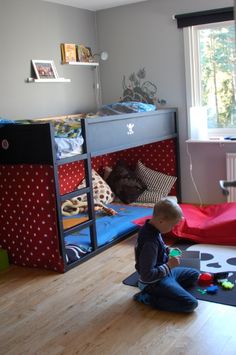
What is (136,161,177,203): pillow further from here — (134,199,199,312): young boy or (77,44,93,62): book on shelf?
(134,199,199,312): young boy

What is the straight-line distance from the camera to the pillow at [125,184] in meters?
4.33

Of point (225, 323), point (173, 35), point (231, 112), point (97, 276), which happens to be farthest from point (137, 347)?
point (173, 35)

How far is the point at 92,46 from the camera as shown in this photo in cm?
461

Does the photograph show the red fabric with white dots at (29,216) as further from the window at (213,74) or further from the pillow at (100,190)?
the window at (213,74)

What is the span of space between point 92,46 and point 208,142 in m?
1.60

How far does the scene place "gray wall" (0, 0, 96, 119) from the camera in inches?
143

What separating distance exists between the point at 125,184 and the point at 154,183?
29cm

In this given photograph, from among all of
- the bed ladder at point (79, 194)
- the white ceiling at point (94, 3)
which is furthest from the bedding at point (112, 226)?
the white ceiling at point (94, 3)

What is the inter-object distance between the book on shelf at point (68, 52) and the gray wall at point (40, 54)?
46mm

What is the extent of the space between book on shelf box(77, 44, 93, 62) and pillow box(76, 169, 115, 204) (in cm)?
115

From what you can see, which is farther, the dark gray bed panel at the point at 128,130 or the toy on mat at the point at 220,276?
the dark gray bed panel at the point at 128,130

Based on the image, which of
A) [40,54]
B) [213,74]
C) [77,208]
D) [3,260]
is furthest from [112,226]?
[213,74]

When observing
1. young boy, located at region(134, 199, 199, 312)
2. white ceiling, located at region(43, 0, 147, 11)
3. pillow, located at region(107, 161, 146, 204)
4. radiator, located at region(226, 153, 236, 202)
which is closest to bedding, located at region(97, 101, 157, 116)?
pillow, located at region(107, 161, 146, 204)

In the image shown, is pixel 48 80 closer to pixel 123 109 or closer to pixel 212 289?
pixel 123 109
